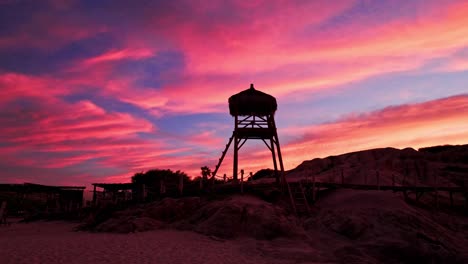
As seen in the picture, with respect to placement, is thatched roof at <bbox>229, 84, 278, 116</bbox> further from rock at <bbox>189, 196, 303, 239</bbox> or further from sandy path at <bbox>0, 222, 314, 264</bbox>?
sandy path at <bbox>0, 222, 314, 264</bbox>

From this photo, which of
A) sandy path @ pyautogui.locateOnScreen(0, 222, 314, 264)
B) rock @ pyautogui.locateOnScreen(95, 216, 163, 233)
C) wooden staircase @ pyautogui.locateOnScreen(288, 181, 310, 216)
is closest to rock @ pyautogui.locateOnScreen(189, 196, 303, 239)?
sandy path @ pyautogui.locateOnScreen(0, 222, 314, 264)

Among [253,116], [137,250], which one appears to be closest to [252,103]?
[253,116]

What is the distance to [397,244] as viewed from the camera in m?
18.0

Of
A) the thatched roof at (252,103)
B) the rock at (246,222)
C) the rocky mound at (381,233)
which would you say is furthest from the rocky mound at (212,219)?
the thatched roof at (252,103)

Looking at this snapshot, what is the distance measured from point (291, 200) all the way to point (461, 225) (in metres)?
14.1

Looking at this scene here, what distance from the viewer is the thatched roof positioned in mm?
29375

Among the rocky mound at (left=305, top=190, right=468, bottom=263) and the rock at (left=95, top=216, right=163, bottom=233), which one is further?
the rock at (left=95, top=216, right=163, bottom=233)

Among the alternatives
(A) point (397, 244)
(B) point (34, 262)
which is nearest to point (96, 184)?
(B) point (34, 262)

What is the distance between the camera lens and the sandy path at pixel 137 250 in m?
14.3

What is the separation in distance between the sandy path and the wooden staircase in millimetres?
7888

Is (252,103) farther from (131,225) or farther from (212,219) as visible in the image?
(131,225)

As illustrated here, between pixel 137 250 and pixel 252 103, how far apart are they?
16400mm

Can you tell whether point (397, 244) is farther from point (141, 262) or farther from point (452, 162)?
point (452, 162)

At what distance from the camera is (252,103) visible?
1156 inches
